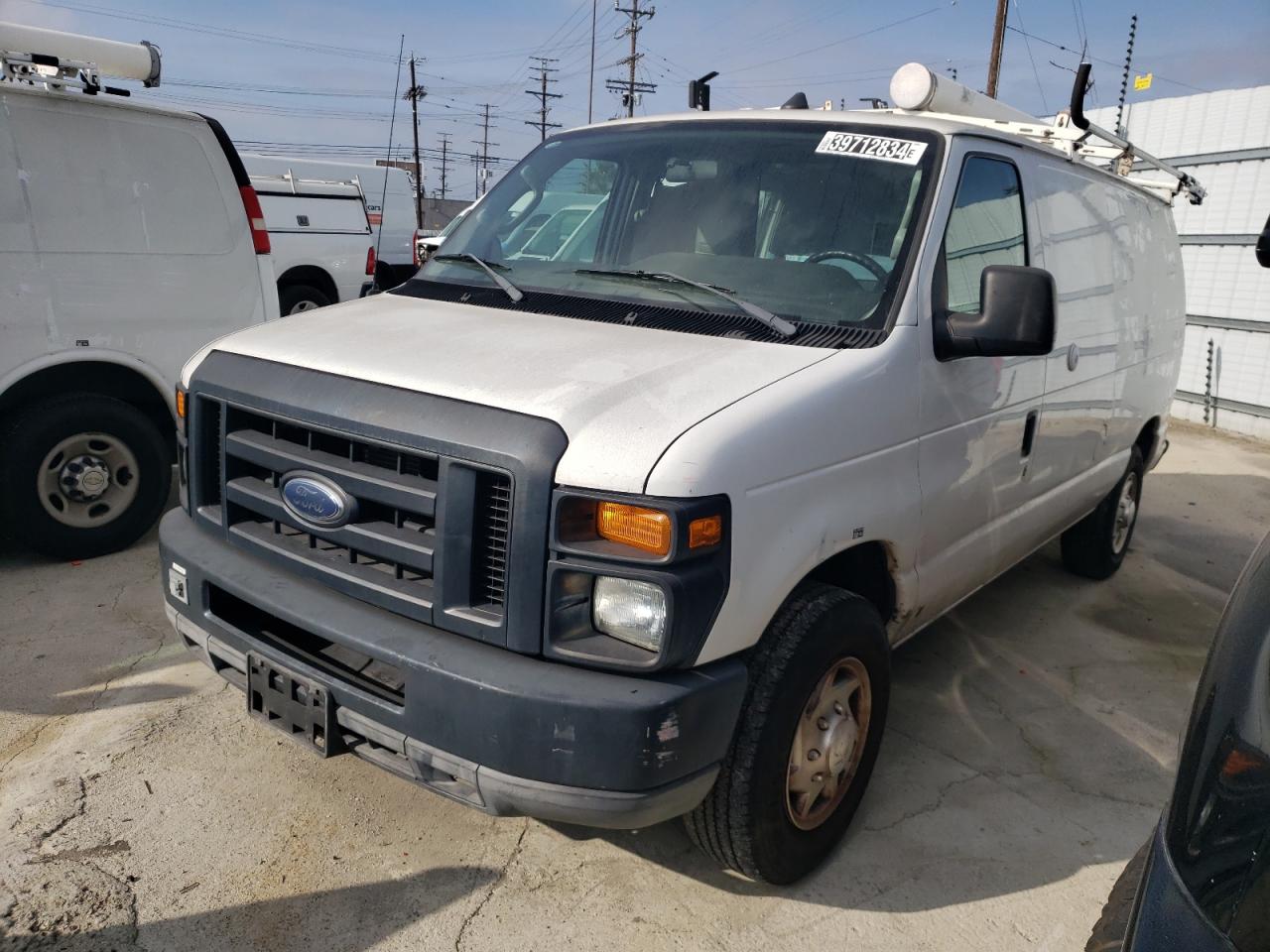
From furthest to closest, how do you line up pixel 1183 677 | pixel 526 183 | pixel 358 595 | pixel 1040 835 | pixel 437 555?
pixel 1183 677 < pixel 526 183 < pixel 1040 835 < pixel 358 595 < pixel 437 555

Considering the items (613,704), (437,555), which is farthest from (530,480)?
(613,704)

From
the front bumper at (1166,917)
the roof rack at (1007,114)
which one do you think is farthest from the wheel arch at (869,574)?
the roof rack at (1007,114)

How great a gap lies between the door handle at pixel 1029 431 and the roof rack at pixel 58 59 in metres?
4.85

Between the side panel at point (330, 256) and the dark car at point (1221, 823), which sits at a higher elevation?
the side panel at point (330, 256)

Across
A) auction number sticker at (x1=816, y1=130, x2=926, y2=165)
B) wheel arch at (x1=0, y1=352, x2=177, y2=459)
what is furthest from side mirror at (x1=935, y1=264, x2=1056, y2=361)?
wheel arch at (x1=0, y1=352, x2=177, y2=459)

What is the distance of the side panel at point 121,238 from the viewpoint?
4762mm

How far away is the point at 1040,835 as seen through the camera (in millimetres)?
3186

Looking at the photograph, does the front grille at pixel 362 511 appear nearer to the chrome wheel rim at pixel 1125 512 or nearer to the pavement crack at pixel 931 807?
the pavement crack at pixel 931 807

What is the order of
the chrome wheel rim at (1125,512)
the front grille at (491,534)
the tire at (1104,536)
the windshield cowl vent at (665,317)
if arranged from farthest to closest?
1. the chrome wheel rim at (1125,512)
2. the tire at (1104,536)
3. the windshield cowl vent at (665,317)
4. the front grille at (491,534)

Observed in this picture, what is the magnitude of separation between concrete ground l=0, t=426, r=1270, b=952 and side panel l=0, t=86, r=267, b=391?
4.83 ft

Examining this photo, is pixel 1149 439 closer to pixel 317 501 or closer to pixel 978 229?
pixel 978 229

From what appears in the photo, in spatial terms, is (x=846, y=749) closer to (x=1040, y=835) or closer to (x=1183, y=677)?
(x=1040, y=835)

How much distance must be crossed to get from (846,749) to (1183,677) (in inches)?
99.0

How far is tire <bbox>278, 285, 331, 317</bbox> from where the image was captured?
38.8ft
